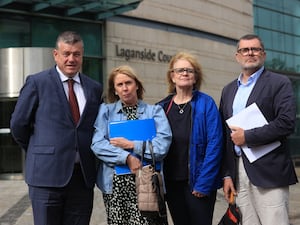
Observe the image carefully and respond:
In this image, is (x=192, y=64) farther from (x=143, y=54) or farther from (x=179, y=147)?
(x=143, y=54)

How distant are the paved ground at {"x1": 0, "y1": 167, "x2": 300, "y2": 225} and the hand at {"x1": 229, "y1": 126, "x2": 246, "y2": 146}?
12.5 feet

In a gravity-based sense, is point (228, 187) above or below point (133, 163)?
below

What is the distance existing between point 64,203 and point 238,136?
149 cm

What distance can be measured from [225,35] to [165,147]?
19.6m

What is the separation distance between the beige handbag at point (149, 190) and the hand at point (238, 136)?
65 cm

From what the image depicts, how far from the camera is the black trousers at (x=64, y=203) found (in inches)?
151

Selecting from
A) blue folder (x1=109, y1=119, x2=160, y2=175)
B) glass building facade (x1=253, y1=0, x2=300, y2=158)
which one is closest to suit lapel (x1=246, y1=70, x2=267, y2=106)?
blue folder (x1=109, y1=119, x2=160, y2=175)

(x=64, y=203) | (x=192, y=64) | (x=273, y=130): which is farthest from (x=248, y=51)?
(x=64, y=203)

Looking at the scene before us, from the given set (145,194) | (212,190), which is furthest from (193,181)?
(145,194)

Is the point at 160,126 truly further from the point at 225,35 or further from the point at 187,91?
the point at 225,35

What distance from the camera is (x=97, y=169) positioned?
4.10 metres

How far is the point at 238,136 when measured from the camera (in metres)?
3.74

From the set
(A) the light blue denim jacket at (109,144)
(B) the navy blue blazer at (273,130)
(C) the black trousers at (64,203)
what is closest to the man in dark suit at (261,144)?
(B) the navy blue blazer at (273,130)

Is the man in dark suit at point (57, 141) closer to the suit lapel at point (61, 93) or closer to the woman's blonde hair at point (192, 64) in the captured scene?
the suit lapel at point (61, 93)
